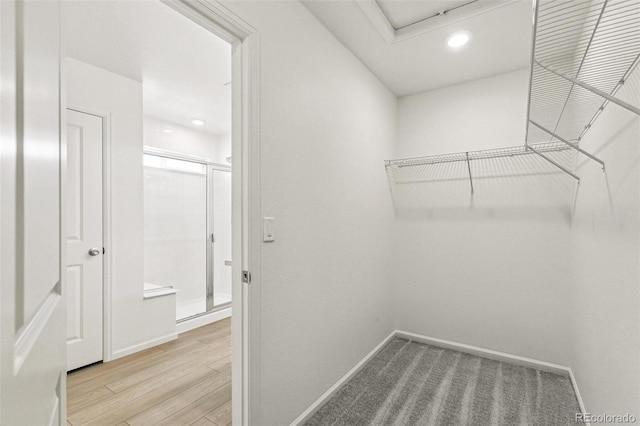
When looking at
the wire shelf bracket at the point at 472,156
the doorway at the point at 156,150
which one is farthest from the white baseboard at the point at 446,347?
the wire shelf bracket at the point at 472,156

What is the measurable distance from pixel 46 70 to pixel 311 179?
1339 millimetres

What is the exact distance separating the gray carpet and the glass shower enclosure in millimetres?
2138

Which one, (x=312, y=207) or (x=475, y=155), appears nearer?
(x=312, y=207)

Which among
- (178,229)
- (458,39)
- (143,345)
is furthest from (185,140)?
(458,39)

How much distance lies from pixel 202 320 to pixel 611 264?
3406 millimetres

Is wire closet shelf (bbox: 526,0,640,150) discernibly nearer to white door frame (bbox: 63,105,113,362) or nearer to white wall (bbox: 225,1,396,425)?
white wall (bbox: 225,1,396,425)

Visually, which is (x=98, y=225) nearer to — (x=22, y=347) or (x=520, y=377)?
(x=22, y=347)

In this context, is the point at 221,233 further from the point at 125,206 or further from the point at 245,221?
the point at 245,221

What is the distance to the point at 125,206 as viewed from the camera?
104 inches

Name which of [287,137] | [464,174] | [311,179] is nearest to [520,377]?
[464,174]

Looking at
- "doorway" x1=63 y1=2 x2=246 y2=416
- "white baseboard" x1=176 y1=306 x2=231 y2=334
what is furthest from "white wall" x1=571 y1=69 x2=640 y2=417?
"white baseboard" x1=176 y1=306 x2=231 y2=334

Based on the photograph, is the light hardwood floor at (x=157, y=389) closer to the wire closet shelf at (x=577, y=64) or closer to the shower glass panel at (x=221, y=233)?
the shower glass panel at (x=221, y=233)

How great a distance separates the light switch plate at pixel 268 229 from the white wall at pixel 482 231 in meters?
1.75

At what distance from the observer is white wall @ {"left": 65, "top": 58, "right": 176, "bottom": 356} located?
251 centimetres
